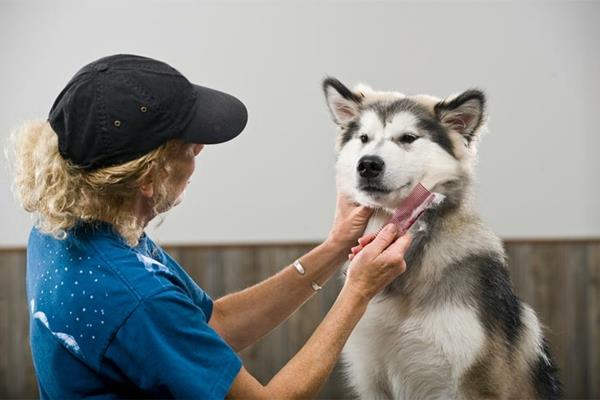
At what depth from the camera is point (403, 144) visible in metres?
2.00

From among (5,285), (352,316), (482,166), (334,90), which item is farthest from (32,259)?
(5,285)

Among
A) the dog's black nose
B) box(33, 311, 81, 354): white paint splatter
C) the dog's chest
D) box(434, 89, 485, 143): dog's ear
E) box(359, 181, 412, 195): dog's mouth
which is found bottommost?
the dog's chest

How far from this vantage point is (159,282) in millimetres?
1566

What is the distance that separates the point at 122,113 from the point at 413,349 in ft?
2.96

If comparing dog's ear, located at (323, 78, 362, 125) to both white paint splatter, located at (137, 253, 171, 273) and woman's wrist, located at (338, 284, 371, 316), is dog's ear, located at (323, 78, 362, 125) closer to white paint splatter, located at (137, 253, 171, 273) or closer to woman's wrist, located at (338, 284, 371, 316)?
woman's wrist, located at (338, 284, 371, 316)

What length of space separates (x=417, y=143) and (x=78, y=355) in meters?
0.97

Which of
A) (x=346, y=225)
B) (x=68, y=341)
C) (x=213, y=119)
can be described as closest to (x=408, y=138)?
(x=346, y=225)

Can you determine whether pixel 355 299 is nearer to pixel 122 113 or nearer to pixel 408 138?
pixel 408 138

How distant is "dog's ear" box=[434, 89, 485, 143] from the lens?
1.92 meters

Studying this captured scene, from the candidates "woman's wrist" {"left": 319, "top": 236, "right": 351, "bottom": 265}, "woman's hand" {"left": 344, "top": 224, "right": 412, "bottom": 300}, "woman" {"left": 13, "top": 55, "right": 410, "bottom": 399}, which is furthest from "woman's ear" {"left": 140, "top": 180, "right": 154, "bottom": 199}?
"woman's wrist" {"left": 319, "top": 236, "right": 351, "bottom": 265}

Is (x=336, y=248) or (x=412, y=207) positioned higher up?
(x=412, y=207)

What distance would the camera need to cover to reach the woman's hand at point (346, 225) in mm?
2100

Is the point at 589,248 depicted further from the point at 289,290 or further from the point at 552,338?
the point at 289,290

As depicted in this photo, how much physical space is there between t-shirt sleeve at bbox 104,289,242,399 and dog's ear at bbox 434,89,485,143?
84 centimetres
